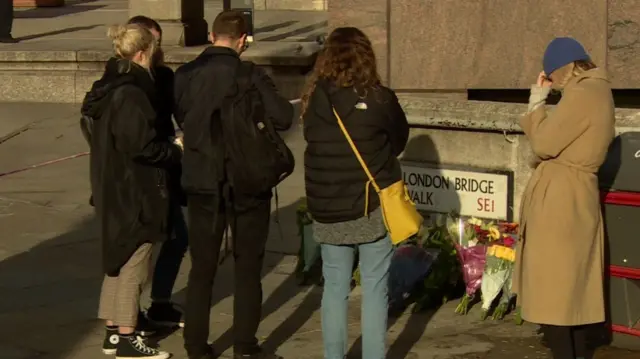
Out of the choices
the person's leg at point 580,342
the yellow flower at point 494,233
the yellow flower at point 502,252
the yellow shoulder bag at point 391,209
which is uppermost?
the yellow shoulder bag at point 391,209

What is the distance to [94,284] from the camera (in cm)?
760

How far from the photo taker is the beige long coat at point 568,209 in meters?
5.11

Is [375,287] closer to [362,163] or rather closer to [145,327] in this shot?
[362,163]

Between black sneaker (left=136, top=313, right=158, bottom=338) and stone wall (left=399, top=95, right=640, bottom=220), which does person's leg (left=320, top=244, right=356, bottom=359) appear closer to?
black sneaker (left=136, top=313, right=158, bottom=338)

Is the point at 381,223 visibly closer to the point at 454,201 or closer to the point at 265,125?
the point at 265,125

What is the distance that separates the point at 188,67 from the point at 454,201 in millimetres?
2039

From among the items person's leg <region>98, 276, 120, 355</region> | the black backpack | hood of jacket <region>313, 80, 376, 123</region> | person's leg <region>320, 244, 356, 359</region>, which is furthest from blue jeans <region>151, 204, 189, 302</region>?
hood of jacket <region>313, 80, 376, 123</region>

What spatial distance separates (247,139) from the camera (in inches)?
224

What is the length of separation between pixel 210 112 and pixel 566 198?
1.69m

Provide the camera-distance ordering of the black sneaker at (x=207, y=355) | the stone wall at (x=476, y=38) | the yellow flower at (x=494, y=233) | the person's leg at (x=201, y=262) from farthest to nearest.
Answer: the stone wall at (x=476, y=38)
the yellow flower at (x=494, y=233)
the black sneaker at (x=207, y=355)
the person's leg at (x=201, y=262)

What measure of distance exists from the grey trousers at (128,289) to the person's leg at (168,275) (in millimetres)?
455

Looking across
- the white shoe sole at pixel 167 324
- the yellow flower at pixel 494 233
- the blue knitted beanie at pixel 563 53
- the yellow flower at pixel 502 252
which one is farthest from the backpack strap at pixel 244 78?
the yellow flower at pixel 494 233

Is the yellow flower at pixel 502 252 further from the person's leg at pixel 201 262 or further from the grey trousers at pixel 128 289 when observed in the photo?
the grey trousers at pixel 128 289

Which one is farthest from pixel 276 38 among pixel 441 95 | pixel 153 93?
pixel 153 93
